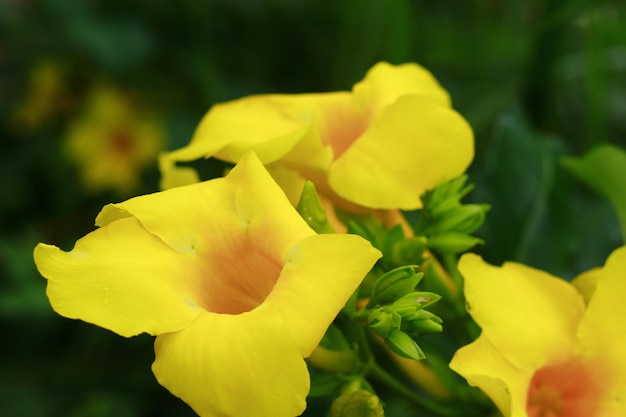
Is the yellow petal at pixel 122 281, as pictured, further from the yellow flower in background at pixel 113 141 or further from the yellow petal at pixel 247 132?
the yellow flower in background at pixel 113 141

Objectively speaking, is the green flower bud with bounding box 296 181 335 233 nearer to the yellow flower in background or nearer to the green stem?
the green stem

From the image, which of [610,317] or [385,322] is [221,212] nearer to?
[385,322]

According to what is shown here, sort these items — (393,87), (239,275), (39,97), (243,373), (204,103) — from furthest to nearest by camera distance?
1. (39,97)
2. (204,103)
3. (393,87)
4. (239,275)
5. (243,373)

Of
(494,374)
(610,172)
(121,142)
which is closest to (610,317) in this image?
(494,374)

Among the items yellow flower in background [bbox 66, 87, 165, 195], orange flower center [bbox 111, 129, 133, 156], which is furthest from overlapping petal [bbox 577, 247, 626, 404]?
orange flower center [bbox 111, 129, 133, 156]

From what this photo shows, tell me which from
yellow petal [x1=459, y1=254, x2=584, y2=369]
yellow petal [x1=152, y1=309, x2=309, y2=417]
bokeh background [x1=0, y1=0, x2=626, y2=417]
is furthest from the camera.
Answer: bokeh background [x1=0, y1=0, x2=626, y2=417]
